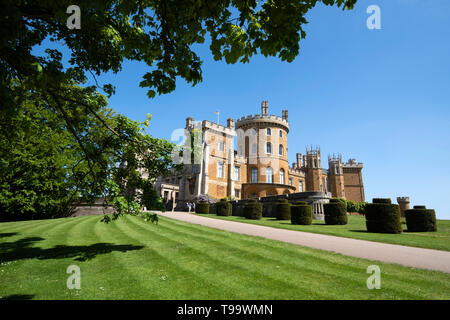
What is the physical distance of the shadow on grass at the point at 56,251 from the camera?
7.14 m

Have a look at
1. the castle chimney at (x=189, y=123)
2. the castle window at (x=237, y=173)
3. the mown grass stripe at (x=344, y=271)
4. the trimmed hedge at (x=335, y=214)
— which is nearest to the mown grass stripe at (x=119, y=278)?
the mown grass stripe at (x=344, y=271)

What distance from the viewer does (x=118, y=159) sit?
8594 millimetres

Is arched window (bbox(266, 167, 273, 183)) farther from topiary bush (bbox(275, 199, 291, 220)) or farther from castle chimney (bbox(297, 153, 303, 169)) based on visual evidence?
topiary bush (bbox(275, 199, 291, 220))

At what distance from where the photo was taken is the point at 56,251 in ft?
25.7

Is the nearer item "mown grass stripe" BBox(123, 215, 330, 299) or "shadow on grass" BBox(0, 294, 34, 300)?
"shadow on grass" BBox(0, 294, 34, 300)

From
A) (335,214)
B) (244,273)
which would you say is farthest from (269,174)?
(244,273)

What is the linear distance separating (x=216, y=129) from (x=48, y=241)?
31023 millimetres

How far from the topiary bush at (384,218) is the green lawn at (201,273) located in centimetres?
767

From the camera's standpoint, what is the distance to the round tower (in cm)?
4191

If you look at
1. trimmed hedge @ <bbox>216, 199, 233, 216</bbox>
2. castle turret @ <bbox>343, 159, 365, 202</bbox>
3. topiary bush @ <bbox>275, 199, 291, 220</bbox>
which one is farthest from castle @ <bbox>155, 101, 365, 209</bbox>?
topiary bush @ <bbox>275, 199, 291, 220</bbox>

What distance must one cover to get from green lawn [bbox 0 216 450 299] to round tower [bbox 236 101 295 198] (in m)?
33.6

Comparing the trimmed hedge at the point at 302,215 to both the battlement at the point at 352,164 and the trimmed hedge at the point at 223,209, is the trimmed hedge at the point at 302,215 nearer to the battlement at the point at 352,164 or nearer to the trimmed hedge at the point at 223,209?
the trimmed hedge at the point at 223,209
